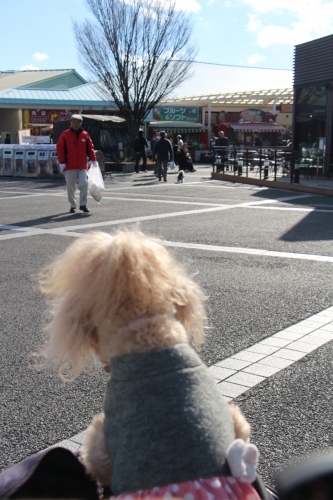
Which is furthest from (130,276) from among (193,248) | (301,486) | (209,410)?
(193,248)

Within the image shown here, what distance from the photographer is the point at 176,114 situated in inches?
1764

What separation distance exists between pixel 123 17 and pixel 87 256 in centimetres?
2988

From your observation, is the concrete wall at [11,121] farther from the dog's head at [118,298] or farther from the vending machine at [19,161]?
the dog's head at [118,298]

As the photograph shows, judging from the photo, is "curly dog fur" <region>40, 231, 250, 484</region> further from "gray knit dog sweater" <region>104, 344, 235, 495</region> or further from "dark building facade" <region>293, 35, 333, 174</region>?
"dark building facade" <region>293, 35, 333, 174</region>

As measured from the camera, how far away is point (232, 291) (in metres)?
5.84

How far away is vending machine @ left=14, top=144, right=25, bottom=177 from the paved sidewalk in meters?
21.1

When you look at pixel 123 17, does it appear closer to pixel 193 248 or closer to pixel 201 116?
pixel 201 116

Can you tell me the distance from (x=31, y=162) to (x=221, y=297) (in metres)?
19.9

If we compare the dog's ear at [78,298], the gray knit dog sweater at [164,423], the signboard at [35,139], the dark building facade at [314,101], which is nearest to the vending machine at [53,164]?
the dark building facade at [314,101]

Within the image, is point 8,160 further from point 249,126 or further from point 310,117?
point 249,126

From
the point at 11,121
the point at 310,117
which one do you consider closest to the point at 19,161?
the point at 310,117

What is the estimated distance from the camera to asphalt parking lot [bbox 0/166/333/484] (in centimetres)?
312

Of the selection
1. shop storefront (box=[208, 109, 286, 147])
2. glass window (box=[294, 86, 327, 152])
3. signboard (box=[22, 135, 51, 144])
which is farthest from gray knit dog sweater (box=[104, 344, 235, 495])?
shop storefront (box=[208, 109, 286, 147])

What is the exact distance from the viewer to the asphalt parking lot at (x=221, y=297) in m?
3.12
